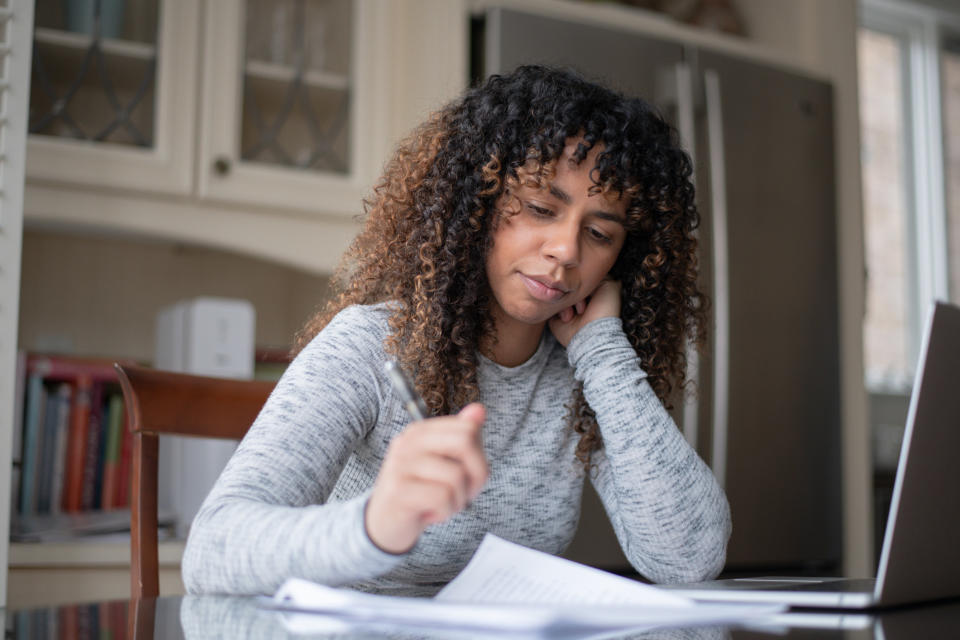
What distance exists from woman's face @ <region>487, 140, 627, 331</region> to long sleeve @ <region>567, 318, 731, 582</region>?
0.12 metres

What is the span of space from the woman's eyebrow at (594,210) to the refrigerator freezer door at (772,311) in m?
1.04

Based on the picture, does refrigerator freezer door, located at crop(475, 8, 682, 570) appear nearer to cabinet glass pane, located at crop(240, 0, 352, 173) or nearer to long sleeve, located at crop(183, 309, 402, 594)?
cabinet glass pane, located at crop(240, 0, 352, 173)

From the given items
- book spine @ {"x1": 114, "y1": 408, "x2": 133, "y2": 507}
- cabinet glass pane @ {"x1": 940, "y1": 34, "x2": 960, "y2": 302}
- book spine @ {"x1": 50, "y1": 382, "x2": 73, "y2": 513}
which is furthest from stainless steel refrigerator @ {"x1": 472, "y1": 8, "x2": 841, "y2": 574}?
cabinet glass pane @ {"x1": 940, "y1": 34, "x2": 960, "y2": 302}

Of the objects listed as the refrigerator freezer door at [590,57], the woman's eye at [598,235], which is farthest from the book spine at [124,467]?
the woman's eye at [598,235]

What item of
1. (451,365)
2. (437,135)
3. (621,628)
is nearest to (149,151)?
(437,135)

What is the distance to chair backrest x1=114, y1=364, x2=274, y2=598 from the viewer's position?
3.31 feet

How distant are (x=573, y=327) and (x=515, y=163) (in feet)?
0.76

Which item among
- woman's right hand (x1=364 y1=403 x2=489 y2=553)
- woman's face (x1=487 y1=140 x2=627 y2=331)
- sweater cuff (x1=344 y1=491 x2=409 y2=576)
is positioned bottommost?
sweater cuff (x1=344 y1=491 x2=409 y2=576)

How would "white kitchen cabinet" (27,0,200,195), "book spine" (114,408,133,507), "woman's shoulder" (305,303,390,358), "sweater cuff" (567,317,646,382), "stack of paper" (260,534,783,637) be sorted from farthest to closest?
"book spine" (114,408,133,507) → "white kitchen cabinet" (27,0,200,195) → "sweater cuff" (567,317,646,382) → "woman's shoulder" (305,303,390,358) → "stack of paper" (260,534,783,637)

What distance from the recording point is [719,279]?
2.05 m

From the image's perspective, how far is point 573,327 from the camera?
1171 mm

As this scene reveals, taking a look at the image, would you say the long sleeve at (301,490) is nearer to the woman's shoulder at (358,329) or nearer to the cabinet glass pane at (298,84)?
the woman's shoulder at (358,329)

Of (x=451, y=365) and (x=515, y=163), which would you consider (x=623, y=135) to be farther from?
(x=451, y=365)

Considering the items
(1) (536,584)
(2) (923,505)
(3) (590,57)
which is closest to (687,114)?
(3) (590,57)
